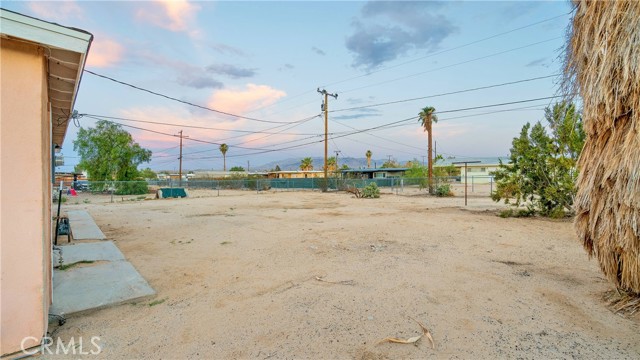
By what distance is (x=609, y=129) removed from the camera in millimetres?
3045

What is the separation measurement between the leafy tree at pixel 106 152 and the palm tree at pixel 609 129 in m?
39.9

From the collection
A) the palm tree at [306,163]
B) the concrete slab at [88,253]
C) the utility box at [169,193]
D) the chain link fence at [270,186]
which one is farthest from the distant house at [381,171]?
the concrete slab at [88,253]

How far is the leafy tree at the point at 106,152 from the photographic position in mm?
34031

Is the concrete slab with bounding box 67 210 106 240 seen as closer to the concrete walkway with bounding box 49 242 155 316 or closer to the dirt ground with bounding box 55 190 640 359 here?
the dirt ground with bounding box 55 190 640 359

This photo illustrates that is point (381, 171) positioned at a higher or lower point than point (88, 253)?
higher

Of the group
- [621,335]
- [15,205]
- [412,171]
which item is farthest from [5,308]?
[412,171]

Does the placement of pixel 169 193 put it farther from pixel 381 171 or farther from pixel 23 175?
pixel 381 171

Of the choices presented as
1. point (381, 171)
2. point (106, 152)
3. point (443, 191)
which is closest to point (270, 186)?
point (106, 152)

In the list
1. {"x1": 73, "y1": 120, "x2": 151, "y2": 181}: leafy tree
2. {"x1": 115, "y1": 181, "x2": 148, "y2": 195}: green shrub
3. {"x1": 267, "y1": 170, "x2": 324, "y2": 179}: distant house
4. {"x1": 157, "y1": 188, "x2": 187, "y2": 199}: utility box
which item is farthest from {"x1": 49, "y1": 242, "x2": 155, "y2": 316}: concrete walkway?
{"x1": 267, "y1": 170, "x2": 324, "y2": 179}: distant house

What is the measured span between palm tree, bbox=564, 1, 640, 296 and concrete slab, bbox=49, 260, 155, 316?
5303 millimetres

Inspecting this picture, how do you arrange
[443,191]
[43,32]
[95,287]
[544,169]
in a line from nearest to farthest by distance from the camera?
[43,32] < [95,287] < [544,169] < [443,191]

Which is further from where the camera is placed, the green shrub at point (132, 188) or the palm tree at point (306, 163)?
the palm tree at point (306, 163)

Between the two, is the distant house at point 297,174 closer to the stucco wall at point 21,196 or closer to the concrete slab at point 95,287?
the concrete slab at point 95,287

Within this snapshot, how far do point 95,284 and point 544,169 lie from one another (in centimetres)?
1254
